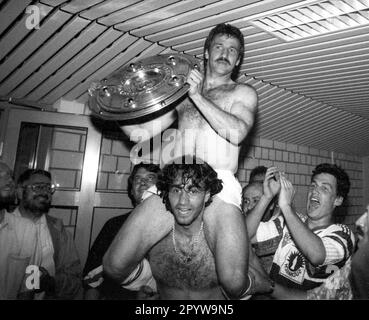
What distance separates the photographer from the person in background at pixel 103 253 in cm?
276

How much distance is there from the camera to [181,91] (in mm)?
2025

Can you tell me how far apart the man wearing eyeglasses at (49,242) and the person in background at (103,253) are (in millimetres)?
185

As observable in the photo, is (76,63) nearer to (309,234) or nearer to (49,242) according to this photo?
(49,242)

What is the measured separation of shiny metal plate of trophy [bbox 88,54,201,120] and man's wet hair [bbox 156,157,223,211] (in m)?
0.46

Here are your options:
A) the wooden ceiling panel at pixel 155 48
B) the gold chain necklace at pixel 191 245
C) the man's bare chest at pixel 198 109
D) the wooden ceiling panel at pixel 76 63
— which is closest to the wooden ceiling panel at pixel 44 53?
the wooden ceiling panel at pixel 155 48

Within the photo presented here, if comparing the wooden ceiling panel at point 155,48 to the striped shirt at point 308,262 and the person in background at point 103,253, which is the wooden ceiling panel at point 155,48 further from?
the striped shirt at point 308,262

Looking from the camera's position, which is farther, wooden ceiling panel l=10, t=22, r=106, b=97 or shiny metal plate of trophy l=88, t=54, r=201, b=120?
wooden ceiling panel l=10, t=22, r=106, b=97

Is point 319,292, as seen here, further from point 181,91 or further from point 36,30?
point 36,30

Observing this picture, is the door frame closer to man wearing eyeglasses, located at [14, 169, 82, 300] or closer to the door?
the door

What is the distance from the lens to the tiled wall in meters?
6.18

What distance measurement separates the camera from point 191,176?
2.24 meters

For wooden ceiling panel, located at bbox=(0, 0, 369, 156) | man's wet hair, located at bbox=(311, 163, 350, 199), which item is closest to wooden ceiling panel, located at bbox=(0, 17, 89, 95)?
wooden ceiling panel, located at bbox=(0, 0, 369, 156)
